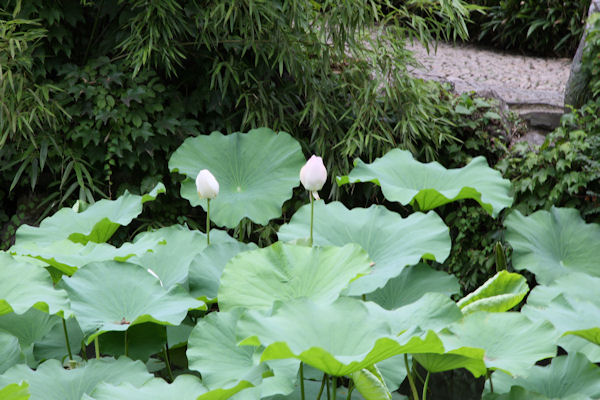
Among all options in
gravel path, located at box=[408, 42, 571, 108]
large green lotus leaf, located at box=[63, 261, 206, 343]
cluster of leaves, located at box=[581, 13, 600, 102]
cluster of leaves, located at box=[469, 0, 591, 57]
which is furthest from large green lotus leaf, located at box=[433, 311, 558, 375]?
cluster of leaves, located at box=[469, 0, 591, 57]

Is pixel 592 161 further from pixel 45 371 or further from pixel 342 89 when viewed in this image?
pixel 45 371

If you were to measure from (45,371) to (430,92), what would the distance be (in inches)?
118

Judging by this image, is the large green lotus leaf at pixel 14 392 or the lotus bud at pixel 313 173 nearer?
the large green lotus leaf at pixel 14 392

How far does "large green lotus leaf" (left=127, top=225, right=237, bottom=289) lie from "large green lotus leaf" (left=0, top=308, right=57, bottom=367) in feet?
0.84

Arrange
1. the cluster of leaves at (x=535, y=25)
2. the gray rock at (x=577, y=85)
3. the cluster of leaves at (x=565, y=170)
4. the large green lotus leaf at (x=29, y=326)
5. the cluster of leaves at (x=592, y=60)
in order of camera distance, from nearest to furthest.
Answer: the large green lotus leaf at (x=29, y=326) < the cluster of leaves at (x=565, y=170) < the cluster of leaves at (x=592, y=60) < the gray rock at (x=577, y=85) < the cluster of leaves at (x=535, y=25)

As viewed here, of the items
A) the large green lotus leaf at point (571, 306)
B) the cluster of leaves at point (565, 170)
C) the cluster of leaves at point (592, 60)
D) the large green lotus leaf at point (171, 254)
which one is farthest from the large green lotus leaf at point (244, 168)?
the cluster of leaves at point (592, 60)

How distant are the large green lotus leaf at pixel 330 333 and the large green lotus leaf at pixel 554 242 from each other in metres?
0.89

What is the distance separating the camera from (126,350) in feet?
4.80

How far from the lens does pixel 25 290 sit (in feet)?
4.54

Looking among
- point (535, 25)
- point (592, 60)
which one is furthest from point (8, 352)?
point (535, 25)

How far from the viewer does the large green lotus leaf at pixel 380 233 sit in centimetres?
164

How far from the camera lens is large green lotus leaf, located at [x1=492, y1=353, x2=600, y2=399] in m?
1.31

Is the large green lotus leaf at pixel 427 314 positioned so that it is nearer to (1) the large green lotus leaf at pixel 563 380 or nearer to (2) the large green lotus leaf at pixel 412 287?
(1) the large green lotus leaf at pixel 563 380

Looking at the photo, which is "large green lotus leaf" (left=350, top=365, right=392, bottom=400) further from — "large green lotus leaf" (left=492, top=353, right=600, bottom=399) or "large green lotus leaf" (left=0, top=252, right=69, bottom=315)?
"large green lotus leaf" (left=0, top=252, right=69, bottom=315)
